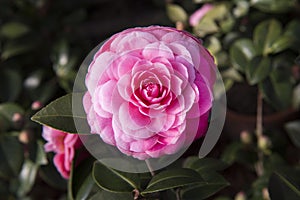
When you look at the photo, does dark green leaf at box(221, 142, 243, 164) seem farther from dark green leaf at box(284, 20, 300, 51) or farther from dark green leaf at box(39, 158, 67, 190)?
dark green leaf at box(39, 158, 67, 190)

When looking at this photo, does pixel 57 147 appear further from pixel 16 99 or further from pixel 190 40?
pixel 16 99

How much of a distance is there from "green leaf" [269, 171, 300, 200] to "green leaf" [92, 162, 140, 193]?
25 cm

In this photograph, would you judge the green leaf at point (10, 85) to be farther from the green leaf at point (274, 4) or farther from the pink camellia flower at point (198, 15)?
the green leaf at point (274, 4)

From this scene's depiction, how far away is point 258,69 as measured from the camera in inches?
42.1

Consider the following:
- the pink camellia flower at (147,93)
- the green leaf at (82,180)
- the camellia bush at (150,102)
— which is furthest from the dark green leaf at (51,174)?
the pink camellia flower at (147,93)

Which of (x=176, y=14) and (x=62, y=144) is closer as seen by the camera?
(x=62, y=144)

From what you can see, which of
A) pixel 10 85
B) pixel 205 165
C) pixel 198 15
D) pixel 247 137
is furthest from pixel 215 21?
pixel 10 85

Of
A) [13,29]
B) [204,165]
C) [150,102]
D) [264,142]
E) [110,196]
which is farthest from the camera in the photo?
[13,29]

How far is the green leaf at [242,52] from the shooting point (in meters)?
1.11

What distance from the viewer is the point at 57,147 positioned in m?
0.84

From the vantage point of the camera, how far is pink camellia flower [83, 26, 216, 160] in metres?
0.64

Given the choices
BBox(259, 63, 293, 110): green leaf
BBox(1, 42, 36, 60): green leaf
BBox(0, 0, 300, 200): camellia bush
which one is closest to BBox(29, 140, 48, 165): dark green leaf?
BBox(0, 0, 300, 200): camellia bush

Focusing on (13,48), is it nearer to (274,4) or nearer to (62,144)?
(62,144)

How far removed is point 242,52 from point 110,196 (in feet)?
1.73
